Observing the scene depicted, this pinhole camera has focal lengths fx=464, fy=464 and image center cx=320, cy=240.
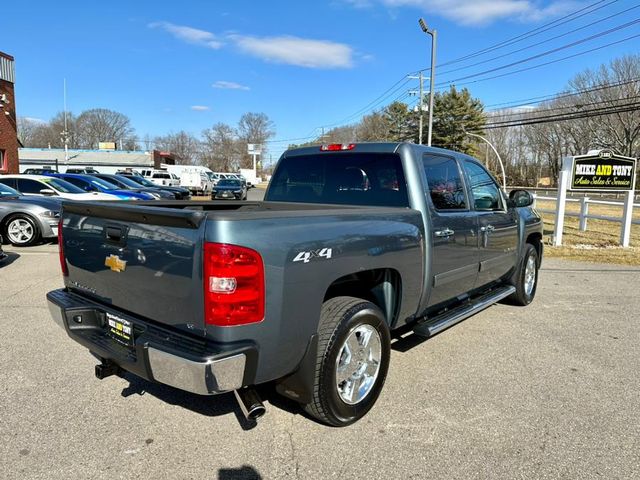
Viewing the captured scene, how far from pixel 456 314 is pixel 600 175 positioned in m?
9.72

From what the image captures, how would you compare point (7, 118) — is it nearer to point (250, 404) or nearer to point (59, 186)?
point (59, 186)

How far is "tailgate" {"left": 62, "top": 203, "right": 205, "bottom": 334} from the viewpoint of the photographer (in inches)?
95.1

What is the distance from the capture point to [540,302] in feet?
21.3

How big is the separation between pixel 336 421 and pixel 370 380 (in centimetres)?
43

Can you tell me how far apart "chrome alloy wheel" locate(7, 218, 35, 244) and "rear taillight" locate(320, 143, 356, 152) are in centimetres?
850

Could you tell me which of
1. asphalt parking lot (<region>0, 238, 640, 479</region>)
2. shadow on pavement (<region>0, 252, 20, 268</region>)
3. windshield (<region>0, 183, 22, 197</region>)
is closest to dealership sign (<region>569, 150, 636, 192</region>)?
asphalt parking lot (<region>0, 238, 640, 479</region>)

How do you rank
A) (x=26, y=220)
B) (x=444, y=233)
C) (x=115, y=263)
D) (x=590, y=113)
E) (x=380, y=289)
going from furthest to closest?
(x=590, y=113) < (x=26, y=220) < (x=444, y=233) < (x=380, y=289) < (x=115, y=263)

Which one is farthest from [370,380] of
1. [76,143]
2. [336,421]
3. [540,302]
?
[76,143]

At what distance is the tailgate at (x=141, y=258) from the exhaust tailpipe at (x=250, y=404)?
541mm

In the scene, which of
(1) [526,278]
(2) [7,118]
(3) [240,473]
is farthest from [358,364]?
(2) [7,118]

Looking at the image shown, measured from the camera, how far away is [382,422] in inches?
125

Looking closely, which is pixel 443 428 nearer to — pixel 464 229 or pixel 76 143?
pixel 464 229

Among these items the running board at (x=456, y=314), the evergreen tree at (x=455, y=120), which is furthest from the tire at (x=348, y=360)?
the evergreen tree at (x=455, y=120)

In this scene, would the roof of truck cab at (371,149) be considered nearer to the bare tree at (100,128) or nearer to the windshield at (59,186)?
the windshield at (59,186)
